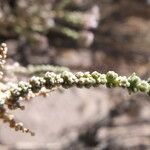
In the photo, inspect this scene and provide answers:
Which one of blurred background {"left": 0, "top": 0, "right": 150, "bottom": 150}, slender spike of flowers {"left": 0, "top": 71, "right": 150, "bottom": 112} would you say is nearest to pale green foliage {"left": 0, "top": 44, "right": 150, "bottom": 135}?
slender spike of flowers {"left": 0, "top": 71, "right": 150, "bottom": 112}

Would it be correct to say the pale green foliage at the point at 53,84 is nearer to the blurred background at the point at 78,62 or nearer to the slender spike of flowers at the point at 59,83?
the slender spike of flowers at the point at 59,83

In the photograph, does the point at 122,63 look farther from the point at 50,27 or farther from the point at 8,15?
the point at 8,15

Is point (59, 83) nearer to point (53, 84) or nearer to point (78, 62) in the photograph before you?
point (53, 84)

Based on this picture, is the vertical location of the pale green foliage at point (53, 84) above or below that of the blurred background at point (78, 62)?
below

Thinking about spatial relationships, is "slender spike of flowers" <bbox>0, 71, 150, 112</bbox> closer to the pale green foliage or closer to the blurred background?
the pale green foliage

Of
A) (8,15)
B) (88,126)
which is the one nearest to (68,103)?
(88,126)

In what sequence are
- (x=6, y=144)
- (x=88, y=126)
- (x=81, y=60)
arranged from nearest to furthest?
(x=6, y=144) < (x=88, y=126) < (x=81, y=60)

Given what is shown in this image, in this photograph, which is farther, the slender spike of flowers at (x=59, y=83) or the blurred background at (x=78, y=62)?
the blurred background at (x=78, y=62)

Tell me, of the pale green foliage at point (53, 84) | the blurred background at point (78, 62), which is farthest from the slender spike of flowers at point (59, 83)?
the blurred background at point (78, 62)

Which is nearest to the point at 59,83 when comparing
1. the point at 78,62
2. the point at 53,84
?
the point at 53,84
